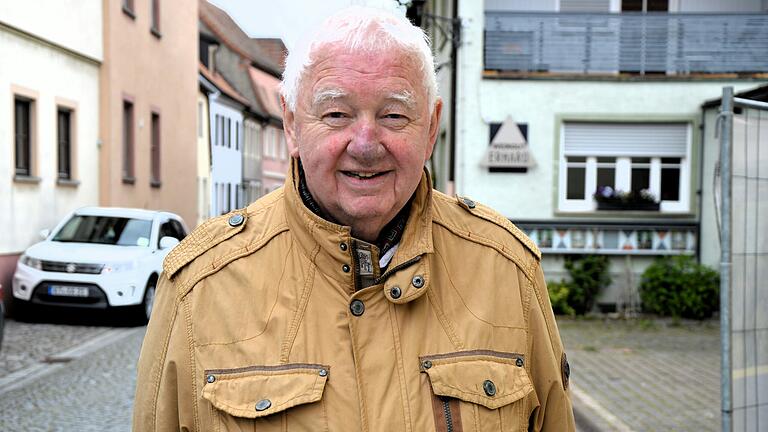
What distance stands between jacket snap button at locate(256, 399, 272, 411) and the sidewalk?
17.6 feet

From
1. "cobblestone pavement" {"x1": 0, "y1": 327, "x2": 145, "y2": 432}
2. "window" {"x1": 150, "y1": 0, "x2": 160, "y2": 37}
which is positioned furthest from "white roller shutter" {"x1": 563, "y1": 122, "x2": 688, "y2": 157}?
"window" {"x1": 150, "y1": 0, "x2": 160, "y2": 37}

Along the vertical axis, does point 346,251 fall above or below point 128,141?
below

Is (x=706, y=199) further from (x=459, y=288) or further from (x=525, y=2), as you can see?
(x=459, y=288)

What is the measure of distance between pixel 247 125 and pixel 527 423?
154 ft

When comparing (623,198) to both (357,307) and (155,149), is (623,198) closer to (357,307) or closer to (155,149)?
(357,307)

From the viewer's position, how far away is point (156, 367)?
2051 millimetres

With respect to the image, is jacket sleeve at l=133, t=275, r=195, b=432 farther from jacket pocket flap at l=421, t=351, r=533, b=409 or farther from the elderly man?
jacket pocket flap at l=421, t=351, r=533, b=409

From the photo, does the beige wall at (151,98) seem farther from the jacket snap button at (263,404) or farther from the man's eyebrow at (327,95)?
the jacket snap button at (263,404)

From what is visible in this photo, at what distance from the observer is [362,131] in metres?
1.91

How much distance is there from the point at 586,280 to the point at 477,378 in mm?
13030

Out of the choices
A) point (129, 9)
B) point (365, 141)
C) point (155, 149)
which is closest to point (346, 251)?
point (365, 141)

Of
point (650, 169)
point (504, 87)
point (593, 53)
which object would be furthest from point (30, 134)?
point (650, 169)

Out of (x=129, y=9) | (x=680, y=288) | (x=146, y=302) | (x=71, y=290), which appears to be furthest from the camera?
(x=129, y=9)

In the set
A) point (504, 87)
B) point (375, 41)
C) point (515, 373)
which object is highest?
point (504, 87)
